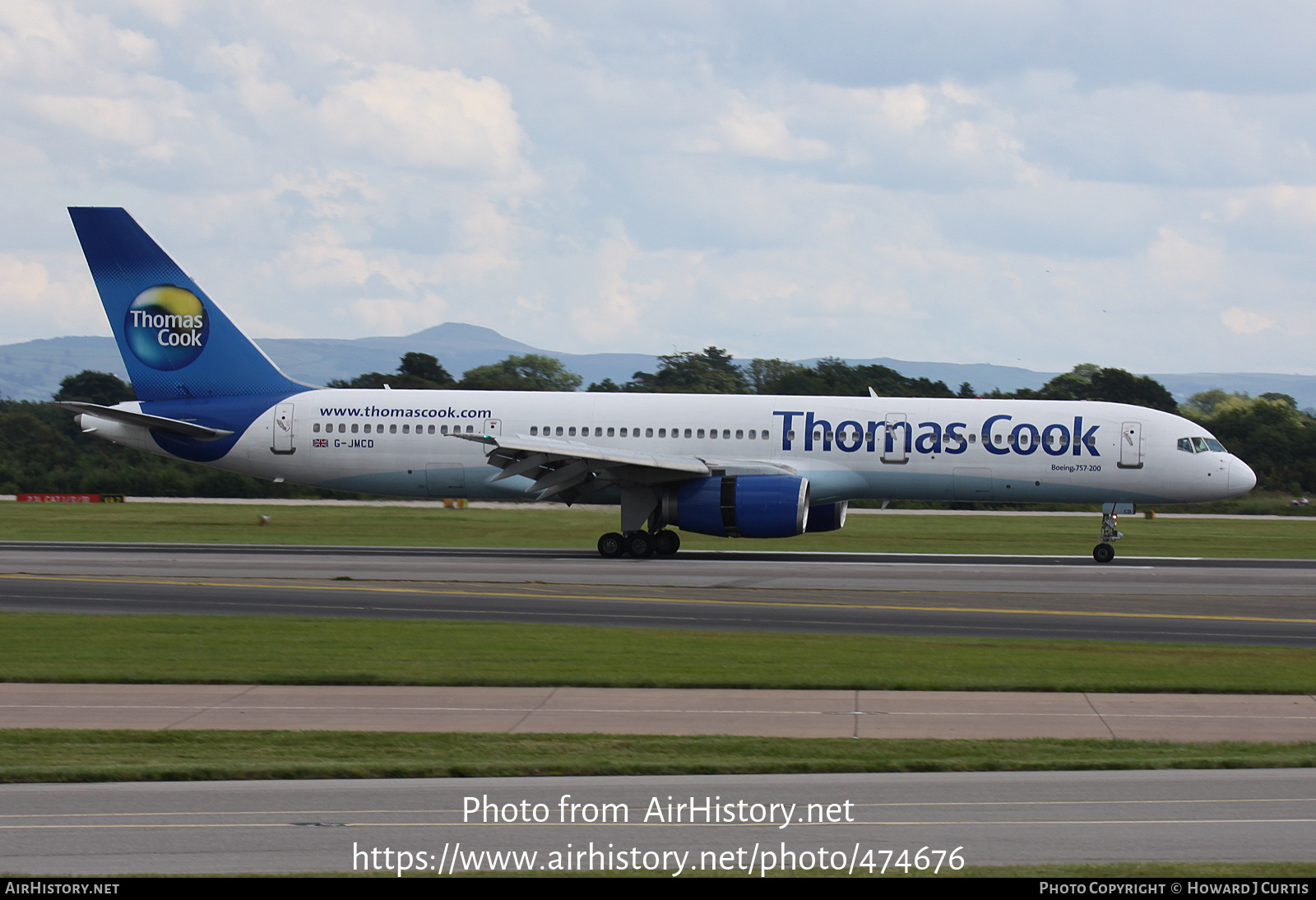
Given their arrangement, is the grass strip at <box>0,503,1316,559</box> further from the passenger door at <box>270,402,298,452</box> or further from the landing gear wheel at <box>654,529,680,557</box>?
the landing gear wheel at <box>654,529,680,557</box>

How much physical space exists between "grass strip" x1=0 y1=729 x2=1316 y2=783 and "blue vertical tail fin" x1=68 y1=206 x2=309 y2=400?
77.4ft

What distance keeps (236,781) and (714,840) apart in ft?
13.7

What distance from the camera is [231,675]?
14625 mm

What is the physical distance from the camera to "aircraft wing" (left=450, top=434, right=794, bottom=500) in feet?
99.0

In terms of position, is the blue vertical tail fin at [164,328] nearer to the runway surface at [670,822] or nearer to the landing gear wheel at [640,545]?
the landing gear wheel at [640,545]

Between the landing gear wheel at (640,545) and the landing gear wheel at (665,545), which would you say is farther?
the landing gear wheel at (665,545)

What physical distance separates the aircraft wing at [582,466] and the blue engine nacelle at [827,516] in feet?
→ 5.51

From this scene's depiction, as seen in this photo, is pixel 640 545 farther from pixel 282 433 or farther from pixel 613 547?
pixel 282 433

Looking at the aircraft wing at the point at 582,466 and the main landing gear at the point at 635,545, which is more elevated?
the aircraft wing at the point at 582,466

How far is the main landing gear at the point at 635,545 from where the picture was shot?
31.3m

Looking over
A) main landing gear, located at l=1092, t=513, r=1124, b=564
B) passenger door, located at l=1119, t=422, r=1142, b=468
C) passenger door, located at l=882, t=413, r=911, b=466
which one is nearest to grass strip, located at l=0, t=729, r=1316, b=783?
main landing gear, located at l=1092, t=513, r=1124, b=564

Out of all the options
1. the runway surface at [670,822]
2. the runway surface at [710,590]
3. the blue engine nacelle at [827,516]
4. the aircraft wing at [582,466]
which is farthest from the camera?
the blue engine nacelle at [827,516]

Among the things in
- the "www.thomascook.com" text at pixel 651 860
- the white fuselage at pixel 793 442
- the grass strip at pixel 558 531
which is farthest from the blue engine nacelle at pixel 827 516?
the "www.thomascook.com" text at pixel 651 860
